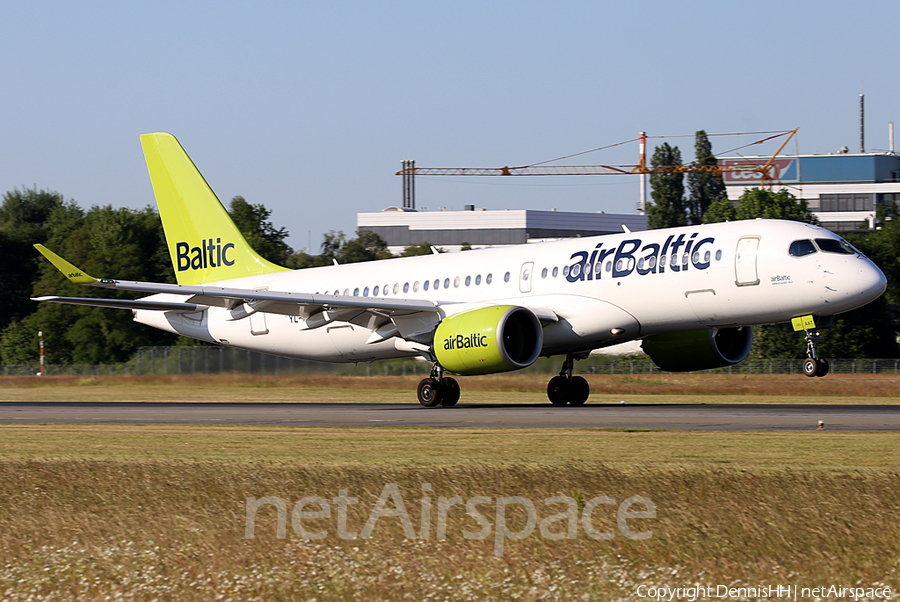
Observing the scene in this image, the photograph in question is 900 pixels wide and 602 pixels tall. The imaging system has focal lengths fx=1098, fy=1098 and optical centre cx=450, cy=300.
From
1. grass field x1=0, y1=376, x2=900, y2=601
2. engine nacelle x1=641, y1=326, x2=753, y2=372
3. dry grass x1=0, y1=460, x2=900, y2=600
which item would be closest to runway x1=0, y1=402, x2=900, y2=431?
engine nacelle x1=641, y1=326, x2=753, y2=372

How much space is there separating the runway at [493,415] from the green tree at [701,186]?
10735 cm

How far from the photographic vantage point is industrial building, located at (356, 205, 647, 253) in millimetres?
135625

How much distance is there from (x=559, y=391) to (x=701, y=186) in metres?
108

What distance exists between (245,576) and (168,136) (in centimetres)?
3111

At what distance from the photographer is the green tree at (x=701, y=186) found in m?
133

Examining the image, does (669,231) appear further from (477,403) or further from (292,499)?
(292,499)

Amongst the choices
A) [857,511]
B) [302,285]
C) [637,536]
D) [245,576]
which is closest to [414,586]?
[245,576]

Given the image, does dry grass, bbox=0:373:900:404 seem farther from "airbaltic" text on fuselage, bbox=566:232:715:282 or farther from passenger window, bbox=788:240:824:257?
passenger window, bbox=788:240:824:257

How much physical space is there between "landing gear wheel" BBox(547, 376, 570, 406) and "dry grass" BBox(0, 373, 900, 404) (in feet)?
5.96

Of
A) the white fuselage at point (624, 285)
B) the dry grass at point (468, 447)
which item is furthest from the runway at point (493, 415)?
the white fuselage at point (624, 285)

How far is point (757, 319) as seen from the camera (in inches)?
1032

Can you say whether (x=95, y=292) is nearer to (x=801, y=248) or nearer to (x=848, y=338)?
(x=848, y=338)

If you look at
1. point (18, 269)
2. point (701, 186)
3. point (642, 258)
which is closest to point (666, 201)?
point (701, 186)

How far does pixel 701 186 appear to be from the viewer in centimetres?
13362
